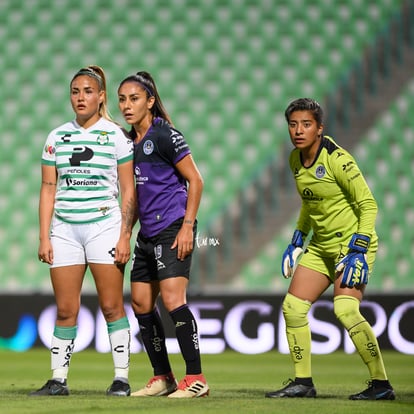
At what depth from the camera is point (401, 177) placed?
38.2 ft

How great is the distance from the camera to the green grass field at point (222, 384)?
449 centimetres

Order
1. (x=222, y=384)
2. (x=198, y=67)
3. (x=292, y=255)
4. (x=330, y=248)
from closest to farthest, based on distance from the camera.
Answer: (x=330, y=248), (x=292, y=255), (x=222, y=384), (x=198, y=67)

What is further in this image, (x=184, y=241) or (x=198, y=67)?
(x=198, y=67)

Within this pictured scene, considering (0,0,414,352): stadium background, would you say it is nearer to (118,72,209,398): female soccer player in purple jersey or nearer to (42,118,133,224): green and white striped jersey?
(118,72,209,398): female soccer player in purple jersey

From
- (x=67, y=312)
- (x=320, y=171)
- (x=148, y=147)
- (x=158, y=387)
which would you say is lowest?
(x=158, y=387)

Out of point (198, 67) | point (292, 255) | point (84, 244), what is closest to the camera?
point (84, 244)

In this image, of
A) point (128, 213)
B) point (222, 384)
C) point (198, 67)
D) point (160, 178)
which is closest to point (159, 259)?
point (128, 213)

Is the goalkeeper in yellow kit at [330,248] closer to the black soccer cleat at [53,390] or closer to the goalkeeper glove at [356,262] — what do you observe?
the goalkeeper glove at [356,262]

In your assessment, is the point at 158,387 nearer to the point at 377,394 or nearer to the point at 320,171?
the point at 377,394

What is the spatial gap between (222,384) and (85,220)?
1764 millimetres

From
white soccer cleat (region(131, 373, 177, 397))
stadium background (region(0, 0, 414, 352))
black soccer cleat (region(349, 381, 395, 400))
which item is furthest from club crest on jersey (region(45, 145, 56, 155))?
stadium background (region(0, 0, 414, 352))

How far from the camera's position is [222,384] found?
20.5ft

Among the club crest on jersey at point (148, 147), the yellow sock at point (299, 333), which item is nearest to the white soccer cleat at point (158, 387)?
the yellow sock at point (299, 333)

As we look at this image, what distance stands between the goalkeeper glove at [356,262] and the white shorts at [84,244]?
1.18 m
